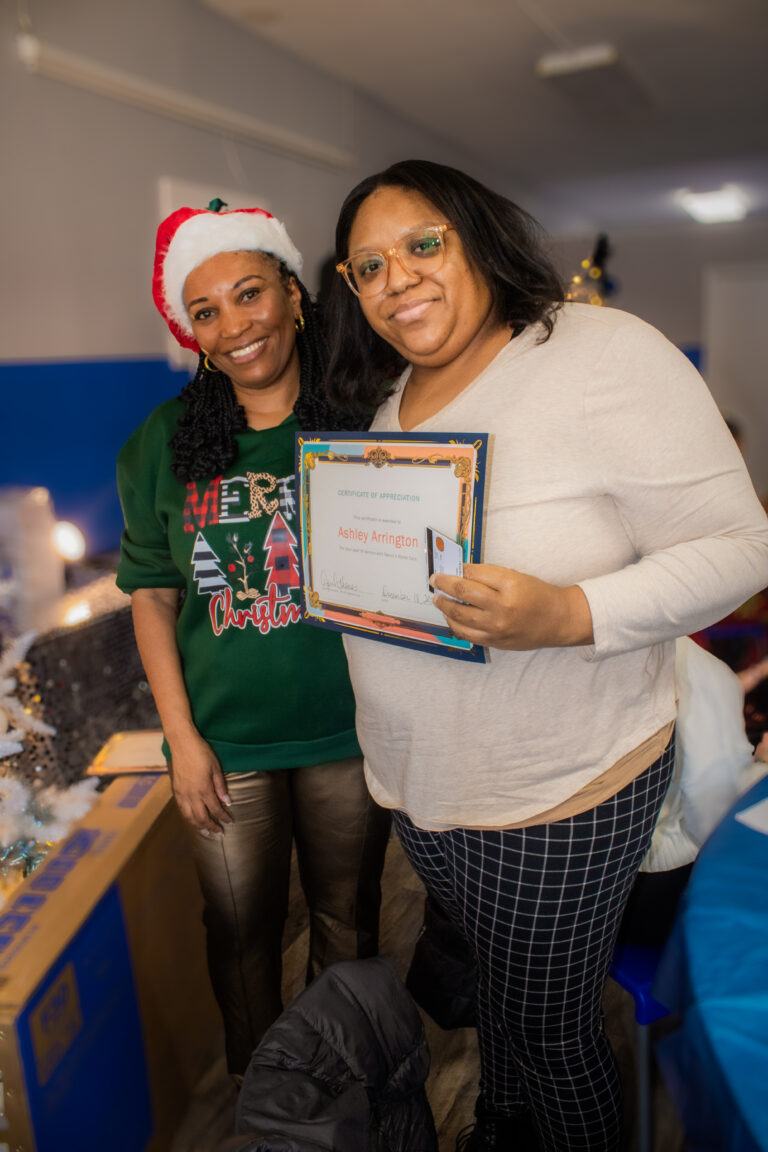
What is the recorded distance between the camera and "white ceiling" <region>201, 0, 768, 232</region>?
3.81 m

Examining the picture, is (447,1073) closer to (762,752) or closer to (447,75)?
(762,752)

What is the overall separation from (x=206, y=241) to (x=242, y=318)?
0.17 m

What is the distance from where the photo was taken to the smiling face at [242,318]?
4.28 feet

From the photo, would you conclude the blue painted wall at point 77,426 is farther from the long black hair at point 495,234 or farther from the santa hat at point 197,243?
the long black hair at point 495,234

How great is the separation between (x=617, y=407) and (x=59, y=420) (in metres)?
2.76

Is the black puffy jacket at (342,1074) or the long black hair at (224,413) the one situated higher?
the long black hair at (224,413)

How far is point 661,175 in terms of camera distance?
6766 millimetres

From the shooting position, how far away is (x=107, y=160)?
325 centimetres

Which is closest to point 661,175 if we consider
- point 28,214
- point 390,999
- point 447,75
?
point 447,75

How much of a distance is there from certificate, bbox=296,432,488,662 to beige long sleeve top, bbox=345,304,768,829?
5 centimetres

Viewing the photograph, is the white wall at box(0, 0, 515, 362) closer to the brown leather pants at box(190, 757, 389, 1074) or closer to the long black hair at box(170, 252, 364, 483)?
the long black hair at box(170, 252, 364, 483)

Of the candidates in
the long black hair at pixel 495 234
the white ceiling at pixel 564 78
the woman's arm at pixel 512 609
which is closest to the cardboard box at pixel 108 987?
the woman's arm at pixel 512 609
